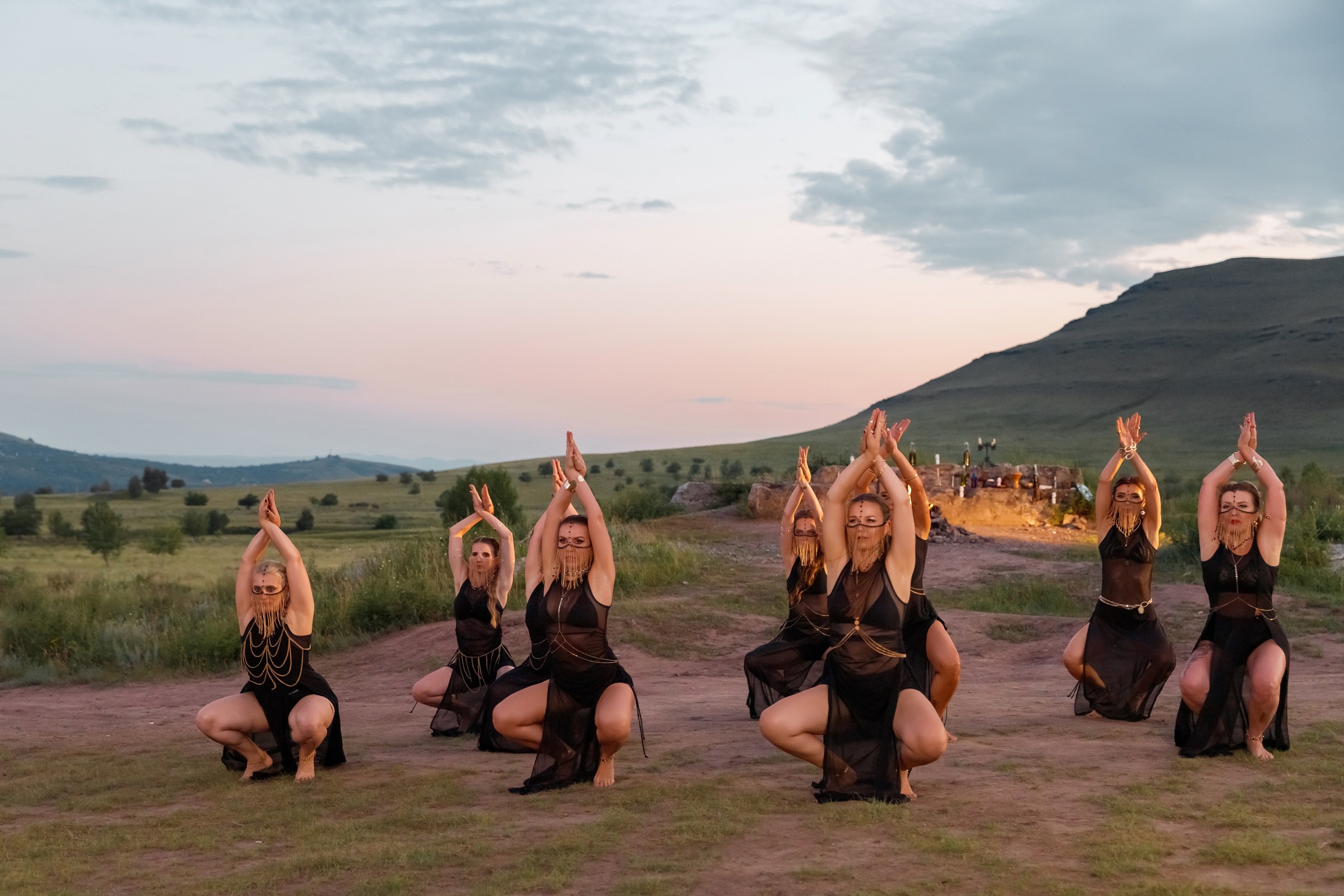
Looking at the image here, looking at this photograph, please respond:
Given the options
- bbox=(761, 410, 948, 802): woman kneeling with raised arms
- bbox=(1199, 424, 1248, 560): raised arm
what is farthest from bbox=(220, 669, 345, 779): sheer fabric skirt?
bbox=(1199, 424, 1248, 560): raised arm

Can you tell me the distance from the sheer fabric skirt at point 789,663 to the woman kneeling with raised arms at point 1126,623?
1894 millimetres

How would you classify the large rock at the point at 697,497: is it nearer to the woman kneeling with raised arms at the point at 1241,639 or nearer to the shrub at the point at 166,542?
the shrub at the point at 166,542

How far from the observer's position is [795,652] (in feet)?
29.0

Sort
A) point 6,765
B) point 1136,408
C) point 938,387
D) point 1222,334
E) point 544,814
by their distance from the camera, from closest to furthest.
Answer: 1. point 544,814
2. point 6,765
3. point 1136,408
4. point 1222,334
5. point 938,387

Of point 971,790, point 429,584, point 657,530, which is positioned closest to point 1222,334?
point 657,530

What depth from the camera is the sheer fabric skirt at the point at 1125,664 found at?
864 cm

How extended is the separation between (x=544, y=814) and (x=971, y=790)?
7.69 ft

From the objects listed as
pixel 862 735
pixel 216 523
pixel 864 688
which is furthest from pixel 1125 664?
pixel 216 523

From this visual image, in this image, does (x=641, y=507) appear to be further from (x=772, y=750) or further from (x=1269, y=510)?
(x=1269, y=510)

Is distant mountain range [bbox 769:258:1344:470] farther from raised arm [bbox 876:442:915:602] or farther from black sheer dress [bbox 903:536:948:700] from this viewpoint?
raised arm [bbox 876:442:915:602]

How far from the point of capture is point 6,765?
821 cm

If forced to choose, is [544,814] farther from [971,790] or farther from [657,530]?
[657,530]

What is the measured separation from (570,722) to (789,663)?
7.84 feet

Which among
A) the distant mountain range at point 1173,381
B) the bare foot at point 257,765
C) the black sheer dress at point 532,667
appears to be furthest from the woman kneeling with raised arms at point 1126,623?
the distant mountain range at point 1173,381
